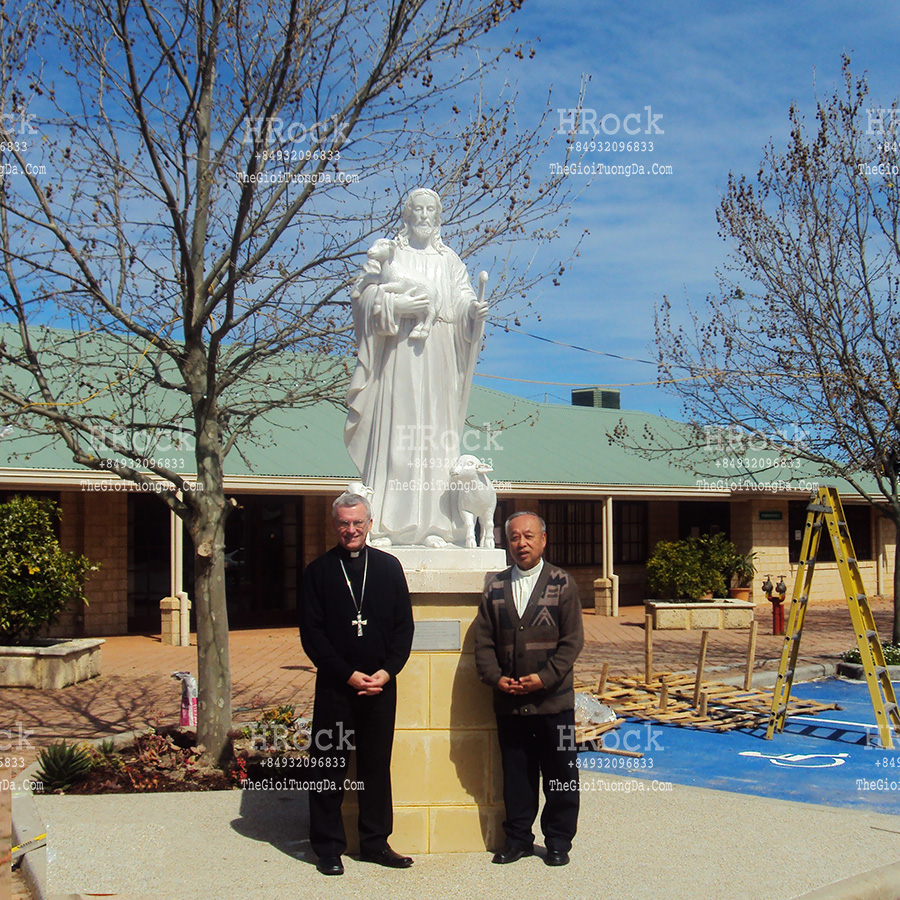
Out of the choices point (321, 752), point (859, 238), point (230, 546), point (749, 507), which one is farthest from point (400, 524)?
point (749, 507)

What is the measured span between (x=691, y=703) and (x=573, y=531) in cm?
1084

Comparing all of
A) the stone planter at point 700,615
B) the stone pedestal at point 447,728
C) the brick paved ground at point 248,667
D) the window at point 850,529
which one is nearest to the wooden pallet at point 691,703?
the brick paved ground at point 248,667

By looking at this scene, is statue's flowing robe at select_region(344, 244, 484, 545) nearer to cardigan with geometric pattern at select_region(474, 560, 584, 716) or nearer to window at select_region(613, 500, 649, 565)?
cardigan with geometric pattern at select_region(474, 560, 584, 716)

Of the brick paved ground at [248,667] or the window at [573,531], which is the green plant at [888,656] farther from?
the window at [573,531]

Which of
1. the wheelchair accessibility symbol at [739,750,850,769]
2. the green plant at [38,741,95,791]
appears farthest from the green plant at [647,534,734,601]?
the green plant at [38,741,95,791]

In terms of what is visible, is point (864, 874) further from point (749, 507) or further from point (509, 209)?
point (749, 507)

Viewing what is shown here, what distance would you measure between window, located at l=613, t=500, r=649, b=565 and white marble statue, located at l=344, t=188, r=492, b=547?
52.7ft

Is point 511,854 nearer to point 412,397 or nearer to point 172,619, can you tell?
point 412,397

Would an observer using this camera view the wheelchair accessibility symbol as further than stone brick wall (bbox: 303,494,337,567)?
No

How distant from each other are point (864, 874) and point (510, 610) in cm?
203

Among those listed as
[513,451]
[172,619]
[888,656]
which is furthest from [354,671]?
[513,451]

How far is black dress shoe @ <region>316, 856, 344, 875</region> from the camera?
4.61 m

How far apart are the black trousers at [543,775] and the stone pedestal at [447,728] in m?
0.19

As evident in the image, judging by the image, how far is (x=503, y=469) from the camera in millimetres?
17609
